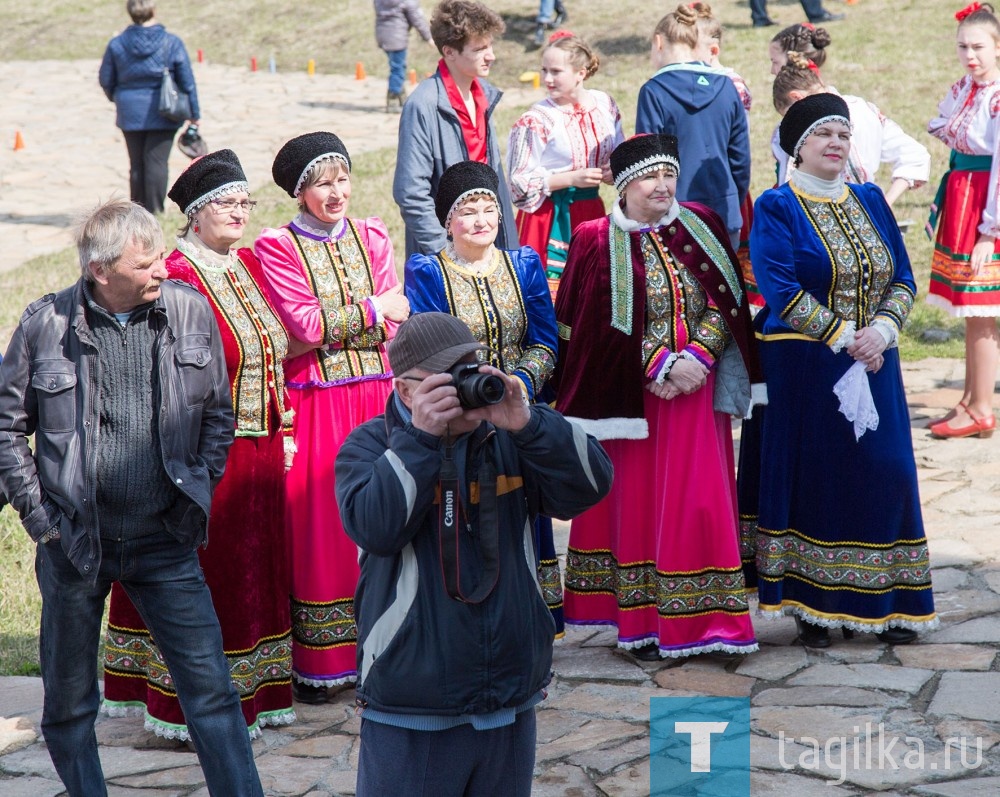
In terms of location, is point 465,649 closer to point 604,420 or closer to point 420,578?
point 420,578

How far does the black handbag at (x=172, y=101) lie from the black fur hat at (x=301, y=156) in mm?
7524

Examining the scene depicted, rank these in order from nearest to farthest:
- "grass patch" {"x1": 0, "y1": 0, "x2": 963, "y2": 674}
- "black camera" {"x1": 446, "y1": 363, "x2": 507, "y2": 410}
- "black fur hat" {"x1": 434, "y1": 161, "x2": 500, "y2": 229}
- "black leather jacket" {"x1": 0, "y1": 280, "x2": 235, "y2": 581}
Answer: "black camera" {"x1": 446, "y1": 363, "x2": 507, "y2": 410}
"black leather jacket" {"x1": 0, "y1": 280, "x2": 235, "y2": 581}
"black fur hat" {"x1": 434, "y1": 161, "x2": 500, "y2": 229}
"grass patch" {"x1": 0, "y1": 0, "x2": 963, "y2": 674}

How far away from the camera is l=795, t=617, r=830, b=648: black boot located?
5.21 metres

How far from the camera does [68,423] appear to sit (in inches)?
147

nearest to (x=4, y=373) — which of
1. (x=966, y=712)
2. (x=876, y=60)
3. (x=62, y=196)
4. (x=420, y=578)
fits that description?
(x=420, y=578)

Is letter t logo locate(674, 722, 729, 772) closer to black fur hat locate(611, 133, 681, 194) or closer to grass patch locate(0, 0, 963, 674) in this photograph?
black fur hat locate(611, 133, 681, 194)

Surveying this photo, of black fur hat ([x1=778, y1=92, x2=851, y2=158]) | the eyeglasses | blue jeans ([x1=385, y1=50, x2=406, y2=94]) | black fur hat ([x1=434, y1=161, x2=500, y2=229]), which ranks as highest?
blue jeans ([x1=385, y1=50, x2=406, y2=94])

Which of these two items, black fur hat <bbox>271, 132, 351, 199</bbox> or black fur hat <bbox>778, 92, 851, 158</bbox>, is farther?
black fur hat <bbox>778, 92, 851, 158</bbox>

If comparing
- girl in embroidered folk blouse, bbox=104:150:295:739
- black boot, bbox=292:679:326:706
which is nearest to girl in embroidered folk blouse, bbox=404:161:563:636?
girl in embroidered folk blouse, bbox=104:150:295:739

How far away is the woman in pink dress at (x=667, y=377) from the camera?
4.96m

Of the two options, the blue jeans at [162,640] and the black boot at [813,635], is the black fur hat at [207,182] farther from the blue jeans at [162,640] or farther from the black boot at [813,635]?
the black boot at [813,635]

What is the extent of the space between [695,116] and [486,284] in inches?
89.7

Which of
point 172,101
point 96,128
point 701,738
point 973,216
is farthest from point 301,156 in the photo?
point 96,128

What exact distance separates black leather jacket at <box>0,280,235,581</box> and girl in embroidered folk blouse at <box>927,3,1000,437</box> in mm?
4528
